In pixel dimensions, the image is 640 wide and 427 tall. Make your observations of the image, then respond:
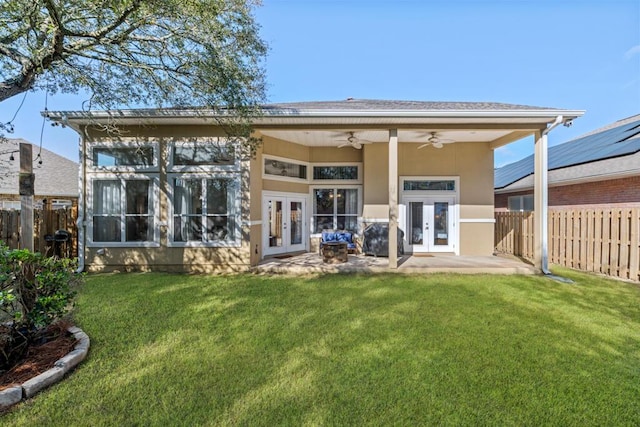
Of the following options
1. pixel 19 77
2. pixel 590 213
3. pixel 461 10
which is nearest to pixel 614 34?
pixel 461 10

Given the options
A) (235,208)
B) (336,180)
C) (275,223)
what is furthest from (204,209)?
(336,180)

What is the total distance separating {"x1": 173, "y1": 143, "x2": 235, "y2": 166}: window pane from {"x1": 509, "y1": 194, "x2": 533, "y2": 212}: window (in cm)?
1260

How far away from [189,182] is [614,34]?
16.7m

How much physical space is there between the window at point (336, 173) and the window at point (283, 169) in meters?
0.47

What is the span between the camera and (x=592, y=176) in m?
9.09

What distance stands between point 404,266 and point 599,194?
24.4 ft

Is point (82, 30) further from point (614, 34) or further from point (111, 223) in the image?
point (614, 34)

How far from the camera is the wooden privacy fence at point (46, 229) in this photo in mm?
7516

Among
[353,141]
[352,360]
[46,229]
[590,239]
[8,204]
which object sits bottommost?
[352,360]

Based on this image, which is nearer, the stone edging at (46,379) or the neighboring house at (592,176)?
the stone edging at (46,379)

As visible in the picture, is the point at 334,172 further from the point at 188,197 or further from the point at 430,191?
the point at 188,197

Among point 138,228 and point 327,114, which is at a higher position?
point 327,114

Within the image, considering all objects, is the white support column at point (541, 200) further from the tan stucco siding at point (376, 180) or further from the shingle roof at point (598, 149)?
the shingle roof at point (598, 149)

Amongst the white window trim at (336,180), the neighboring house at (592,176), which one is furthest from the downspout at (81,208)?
the neighboring house at (592,176)
